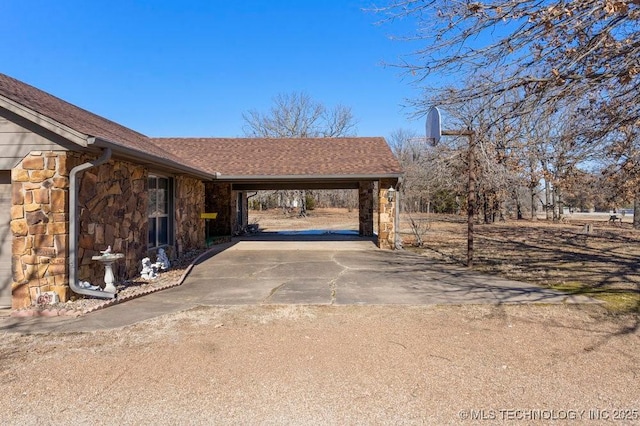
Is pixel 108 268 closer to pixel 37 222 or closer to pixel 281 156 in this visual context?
pixel 37 222

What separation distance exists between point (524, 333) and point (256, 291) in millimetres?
4254

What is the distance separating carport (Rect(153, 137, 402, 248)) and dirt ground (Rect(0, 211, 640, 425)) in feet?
24.0

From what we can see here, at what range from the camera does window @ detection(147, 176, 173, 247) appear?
8.90 metres

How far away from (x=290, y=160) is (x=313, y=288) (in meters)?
8.21

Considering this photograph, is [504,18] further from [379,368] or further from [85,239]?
[85,239]

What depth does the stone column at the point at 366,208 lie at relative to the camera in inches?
664

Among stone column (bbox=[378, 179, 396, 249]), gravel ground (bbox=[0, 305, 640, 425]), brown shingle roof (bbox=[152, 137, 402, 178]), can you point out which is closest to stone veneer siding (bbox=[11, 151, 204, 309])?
gravel ground (bbox=[0, 305, 640, 425])

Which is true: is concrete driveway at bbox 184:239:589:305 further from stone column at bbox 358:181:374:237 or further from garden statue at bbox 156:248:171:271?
stone column at bbox 358:181:374:237

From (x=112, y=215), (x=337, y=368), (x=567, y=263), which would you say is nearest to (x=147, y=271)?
(x=112, y=215)

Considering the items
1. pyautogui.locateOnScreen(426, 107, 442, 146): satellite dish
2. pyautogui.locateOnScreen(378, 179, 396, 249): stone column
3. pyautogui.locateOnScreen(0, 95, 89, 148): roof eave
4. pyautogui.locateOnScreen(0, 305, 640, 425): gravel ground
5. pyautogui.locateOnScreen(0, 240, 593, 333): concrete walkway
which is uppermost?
pyautogui.locateOnScreen(426, 107, 442, 146): satellite dish

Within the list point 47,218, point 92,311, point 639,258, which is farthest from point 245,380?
point 639,258

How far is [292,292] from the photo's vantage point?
691cm

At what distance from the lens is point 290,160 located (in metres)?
14.6

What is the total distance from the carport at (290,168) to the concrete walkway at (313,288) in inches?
109
